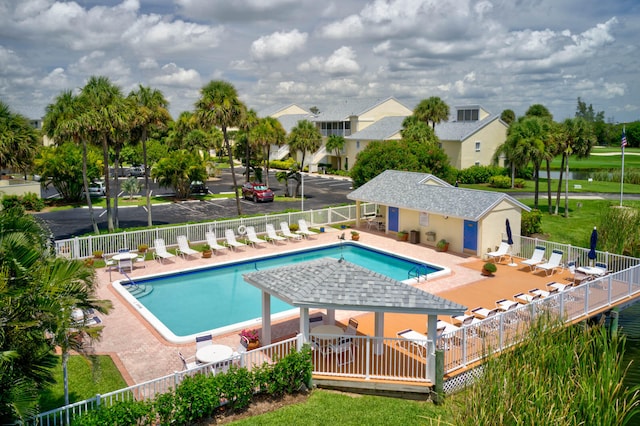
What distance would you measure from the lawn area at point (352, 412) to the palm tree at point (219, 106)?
21689 millimetres

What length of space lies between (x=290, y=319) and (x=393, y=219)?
14.2 metres

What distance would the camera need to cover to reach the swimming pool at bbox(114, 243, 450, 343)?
1764 cm

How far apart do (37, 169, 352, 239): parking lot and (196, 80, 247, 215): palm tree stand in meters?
6.84

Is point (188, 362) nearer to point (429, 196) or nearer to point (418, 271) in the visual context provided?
point (418, 271)

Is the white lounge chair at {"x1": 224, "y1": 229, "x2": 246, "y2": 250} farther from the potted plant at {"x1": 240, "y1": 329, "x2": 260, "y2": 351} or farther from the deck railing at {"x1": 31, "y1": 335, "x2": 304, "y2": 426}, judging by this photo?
the deck railing at {"x1": 31, "y1": 335, "x2": 304, "y2": 426}

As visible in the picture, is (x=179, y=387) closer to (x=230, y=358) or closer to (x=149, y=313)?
(x=230, y=358)

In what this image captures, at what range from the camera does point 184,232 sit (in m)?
26.8

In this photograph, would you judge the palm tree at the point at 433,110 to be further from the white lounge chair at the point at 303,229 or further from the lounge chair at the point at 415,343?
the lounge chair at the point at 415,343

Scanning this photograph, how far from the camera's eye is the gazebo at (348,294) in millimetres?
12602

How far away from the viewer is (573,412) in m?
9.04

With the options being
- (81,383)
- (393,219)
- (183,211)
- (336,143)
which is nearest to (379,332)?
(81,383)

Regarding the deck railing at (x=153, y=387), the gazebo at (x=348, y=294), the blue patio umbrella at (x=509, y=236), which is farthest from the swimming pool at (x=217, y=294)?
the blue patio umbrella at (x=509, y=236)

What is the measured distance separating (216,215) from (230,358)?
25.9m

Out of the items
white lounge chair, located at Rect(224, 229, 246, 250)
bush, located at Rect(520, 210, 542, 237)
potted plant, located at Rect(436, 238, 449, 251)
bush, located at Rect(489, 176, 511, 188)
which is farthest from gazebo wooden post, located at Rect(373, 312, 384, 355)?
bush, located at Rect(489, 176, 511, 188)
